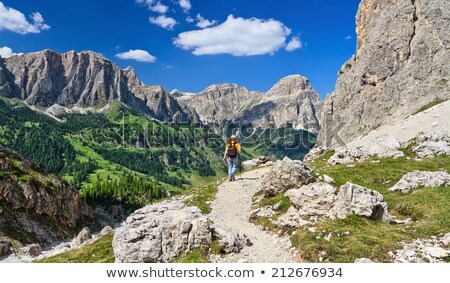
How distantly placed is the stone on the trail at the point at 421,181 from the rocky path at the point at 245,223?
14.6 metres

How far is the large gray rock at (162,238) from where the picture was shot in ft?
71.9

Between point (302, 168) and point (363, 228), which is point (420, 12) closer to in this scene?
point (302, 168)

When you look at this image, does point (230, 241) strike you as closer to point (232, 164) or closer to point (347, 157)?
point (232, 164)

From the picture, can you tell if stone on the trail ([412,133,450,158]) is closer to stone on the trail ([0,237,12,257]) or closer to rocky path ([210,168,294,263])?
rocky path ([210,168,294,263])

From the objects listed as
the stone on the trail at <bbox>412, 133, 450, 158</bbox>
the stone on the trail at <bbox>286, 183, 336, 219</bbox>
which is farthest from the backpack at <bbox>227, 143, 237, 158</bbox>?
the stone on the trail at <bbox>412, 133, 450, 158</bbox>

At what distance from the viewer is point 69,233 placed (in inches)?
3479

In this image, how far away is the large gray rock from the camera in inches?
862

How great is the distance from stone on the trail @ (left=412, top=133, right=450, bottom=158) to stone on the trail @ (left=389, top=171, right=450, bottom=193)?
68.9 ft

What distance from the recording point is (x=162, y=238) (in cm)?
2270

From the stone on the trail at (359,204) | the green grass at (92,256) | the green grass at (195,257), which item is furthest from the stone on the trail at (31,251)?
the stone on the trail at (359,204)

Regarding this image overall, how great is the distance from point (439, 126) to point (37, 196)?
96.7 m
